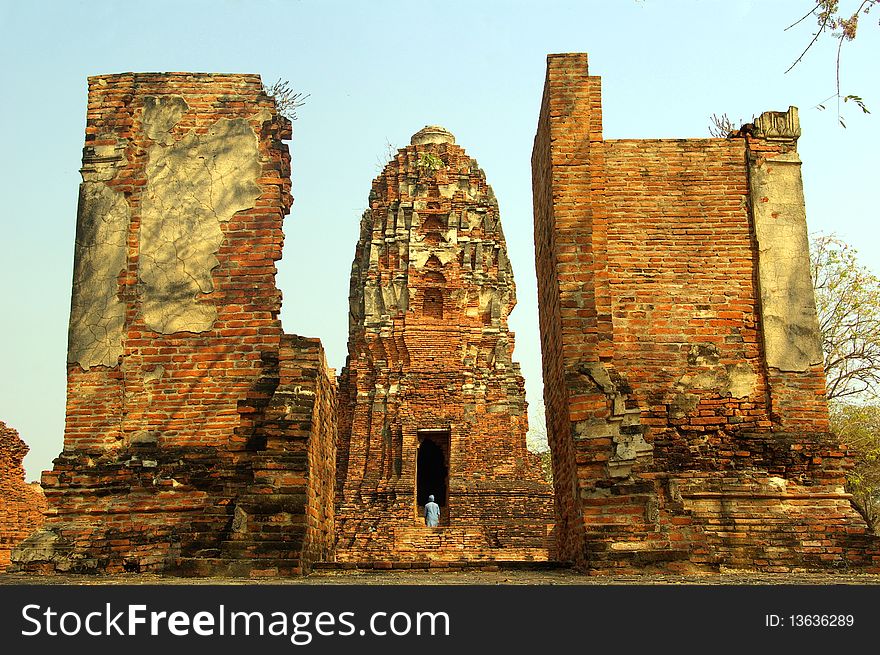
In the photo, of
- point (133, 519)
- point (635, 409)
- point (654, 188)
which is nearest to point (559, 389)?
point (635, 409)

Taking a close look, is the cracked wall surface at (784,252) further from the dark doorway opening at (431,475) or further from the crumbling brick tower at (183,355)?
the dark doorway opening at (431,475)

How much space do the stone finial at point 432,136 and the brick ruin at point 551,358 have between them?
1278cm

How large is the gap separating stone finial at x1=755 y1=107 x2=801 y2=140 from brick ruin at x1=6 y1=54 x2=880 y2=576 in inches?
1.3

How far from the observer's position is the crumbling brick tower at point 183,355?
7.54 meters

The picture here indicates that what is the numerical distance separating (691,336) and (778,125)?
2400 mm

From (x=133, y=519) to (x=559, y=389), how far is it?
12.0 feet

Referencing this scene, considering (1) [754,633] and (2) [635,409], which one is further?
(2) [635,409]

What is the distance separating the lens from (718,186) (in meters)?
9.49

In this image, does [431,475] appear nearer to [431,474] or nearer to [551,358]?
[431,474]

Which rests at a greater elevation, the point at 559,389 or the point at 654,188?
the point at 654,188

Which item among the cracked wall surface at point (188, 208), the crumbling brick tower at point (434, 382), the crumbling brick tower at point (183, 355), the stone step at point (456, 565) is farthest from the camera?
the crumbling brick tower at point (434, 382)

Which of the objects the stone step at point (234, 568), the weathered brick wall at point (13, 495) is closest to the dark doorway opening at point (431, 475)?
the weathered brick wall at point (13, 495)

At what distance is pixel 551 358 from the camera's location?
9.30m

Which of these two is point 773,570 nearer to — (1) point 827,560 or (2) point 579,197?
(1) point 827,560
